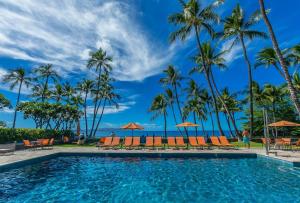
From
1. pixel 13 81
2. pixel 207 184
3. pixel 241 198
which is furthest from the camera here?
pixel 13 81

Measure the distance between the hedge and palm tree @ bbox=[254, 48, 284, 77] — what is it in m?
24.1

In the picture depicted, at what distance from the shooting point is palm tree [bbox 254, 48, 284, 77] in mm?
22391

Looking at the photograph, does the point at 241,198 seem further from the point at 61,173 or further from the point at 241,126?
the point at 241,126

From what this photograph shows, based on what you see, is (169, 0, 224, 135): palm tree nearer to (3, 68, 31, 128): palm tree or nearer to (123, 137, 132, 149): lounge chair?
(123, 137, 132, 149): lounge chair

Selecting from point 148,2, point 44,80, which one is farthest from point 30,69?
point 148,2

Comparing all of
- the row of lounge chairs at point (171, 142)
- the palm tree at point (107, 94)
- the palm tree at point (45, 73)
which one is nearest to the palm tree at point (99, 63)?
the palm tree at point (107, 94)

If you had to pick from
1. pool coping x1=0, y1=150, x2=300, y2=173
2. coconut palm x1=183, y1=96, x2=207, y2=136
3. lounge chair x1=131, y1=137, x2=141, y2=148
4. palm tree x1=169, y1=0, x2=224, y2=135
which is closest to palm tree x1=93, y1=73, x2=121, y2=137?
coconut palm x1=183, y1=96, x2=207, y2=136

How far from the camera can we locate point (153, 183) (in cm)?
725

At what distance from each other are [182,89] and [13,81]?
25.7 metres

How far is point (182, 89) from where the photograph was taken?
31.2 m

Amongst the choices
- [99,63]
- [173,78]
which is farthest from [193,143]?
[99,63]

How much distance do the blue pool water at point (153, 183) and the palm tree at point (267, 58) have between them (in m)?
16.1

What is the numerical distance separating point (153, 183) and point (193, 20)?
1731cm

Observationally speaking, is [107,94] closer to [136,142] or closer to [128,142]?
[128,142]
